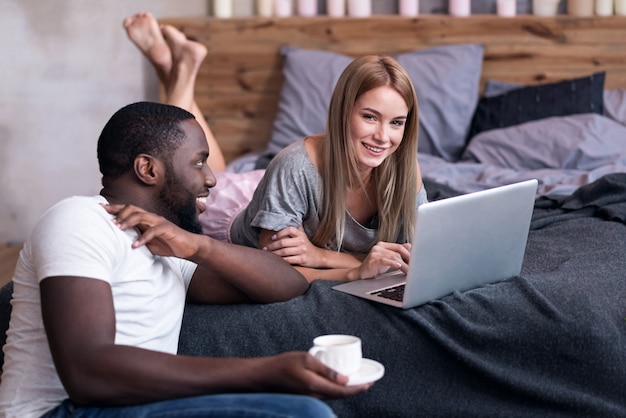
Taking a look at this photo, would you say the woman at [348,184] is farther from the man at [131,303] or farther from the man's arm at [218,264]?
the man at [131,303]

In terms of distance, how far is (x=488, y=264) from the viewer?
1982mm

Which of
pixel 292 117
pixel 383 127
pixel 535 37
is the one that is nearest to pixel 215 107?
pixel 292 117

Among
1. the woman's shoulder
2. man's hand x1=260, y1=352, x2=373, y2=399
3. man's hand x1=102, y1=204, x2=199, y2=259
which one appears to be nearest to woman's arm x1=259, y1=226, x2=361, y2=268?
the woman's shoulder

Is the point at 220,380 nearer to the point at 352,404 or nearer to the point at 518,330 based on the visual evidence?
the point at 352,404

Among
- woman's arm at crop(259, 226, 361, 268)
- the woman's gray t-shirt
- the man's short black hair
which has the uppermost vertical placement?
the man's short black hair

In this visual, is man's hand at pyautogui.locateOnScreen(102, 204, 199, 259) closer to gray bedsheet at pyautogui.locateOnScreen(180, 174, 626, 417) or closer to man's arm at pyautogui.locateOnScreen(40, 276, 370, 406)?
man's arm at pyautogui.locateOnScreen(40, 276, 370, 406)

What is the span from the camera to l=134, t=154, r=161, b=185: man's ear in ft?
5.19

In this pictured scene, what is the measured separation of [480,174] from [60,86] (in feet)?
6.43

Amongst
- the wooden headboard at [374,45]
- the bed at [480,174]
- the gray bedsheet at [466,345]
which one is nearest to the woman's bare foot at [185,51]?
the bed at [480,174]

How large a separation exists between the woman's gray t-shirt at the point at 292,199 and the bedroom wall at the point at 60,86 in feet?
6.57

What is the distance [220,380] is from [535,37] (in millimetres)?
2973

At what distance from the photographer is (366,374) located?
1.32 meters

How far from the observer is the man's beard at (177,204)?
5.26 ft

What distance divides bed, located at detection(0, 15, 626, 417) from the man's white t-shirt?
1.27ft
